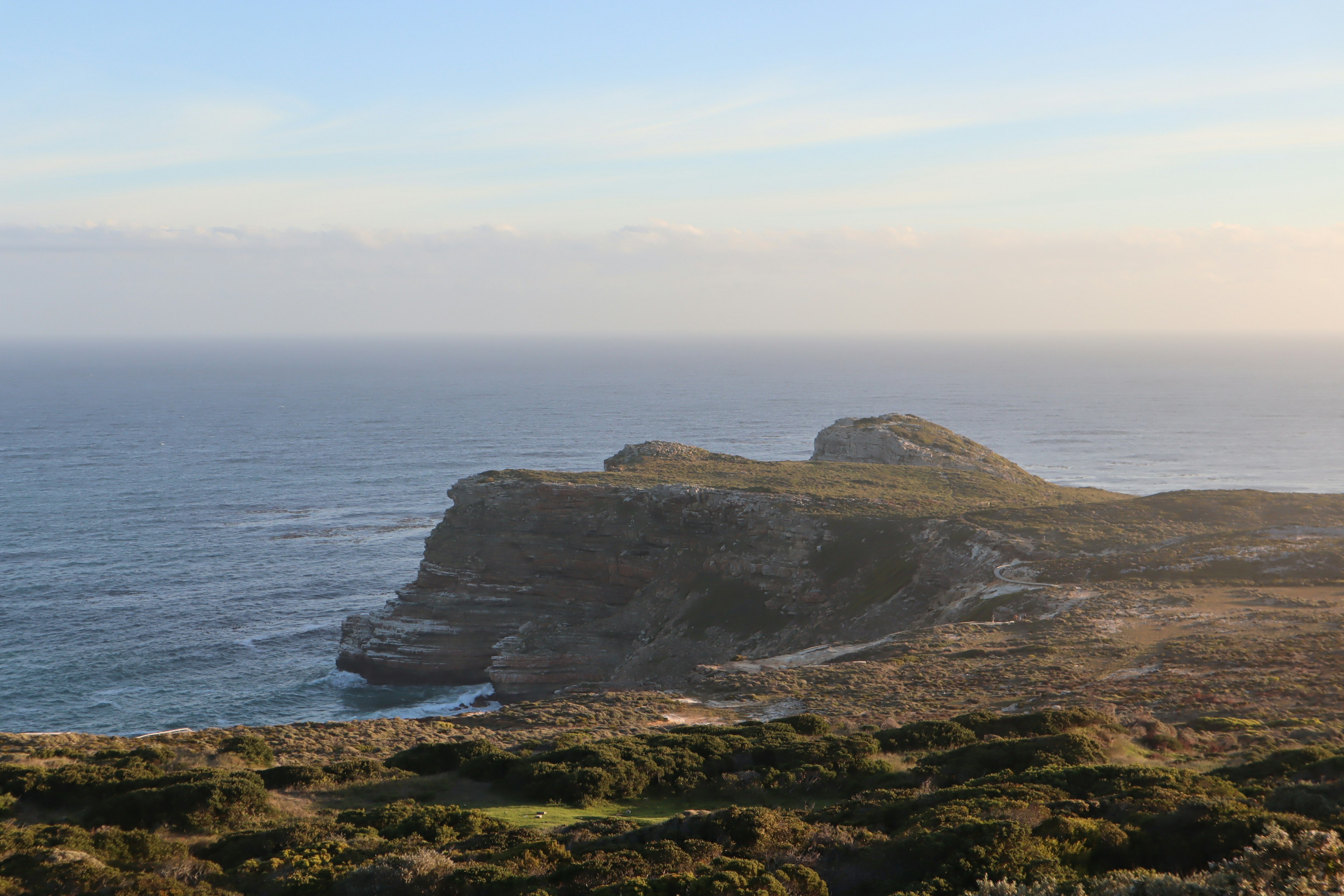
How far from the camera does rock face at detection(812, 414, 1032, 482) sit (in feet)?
299

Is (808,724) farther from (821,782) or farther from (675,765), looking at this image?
(675,765)

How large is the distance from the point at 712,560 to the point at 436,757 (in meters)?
39.7

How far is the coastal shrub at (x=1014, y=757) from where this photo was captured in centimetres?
1973

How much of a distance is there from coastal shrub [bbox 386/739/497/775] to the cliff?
28.2 m

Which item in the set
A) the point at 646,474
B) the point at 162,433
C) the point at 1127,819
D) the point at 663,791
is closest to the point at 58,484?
the point at 162,433

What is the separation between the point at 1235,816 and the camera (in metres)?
14.0

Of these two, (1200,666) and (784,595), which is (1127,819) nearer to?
(1200,666)

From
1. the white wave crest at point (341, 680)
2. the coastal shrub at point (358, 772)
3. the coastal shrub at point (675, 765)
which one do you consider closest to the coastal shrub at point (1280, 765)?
the coastal shrub at point (675, 765)

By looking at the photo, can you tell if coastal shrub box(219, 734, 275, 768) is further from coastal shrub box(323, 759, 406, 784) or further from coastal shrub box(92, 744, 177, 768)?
coastal shrub box(323, 759, 406, 784)

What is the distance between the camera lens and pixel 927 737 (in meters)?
23.1

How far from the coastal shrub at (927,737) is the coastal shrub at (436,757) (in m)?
10.4

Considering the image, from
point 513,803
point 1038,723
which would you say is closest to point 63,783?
point 513,803

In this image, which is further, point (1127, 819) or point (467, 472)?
point (467, 472)

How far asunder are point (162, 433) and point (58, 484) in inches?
2001
